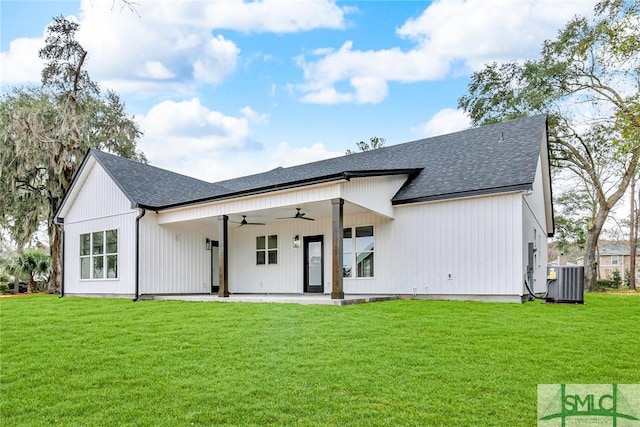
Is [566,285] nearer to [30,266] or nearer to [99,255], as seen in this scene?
[99,255]

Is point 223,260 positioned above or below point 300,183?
below

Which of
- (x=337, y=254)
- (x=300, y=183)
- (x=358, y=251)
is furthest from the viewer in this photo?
(x=358, y=251)

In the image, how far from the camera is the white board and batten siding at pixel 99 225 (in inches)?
544

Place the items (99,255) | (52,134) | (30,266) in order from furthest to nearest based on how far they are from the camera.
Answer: (30,266)
(52,134)
(99,255)

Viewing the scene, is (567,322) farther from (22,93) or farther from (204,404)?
(22,93)

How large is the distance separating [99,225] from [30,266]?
8.47 m

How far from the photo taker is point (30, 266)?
826 inches

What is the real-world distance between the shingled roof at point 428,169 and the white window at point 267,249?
8.54 feet

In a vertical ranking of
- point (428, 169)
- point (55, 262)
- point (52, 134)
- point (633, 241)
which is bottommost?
point (55, 262)

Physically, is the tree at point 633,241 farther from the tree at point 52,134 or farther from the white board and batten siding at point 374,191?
the tree at point 52,134

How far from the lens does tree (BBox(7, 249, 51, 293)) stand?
20.6 metres

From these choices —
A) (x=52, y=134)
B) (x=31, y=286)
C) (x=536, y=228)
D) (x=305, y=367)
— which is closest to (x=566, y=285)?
(x=536, y=228)

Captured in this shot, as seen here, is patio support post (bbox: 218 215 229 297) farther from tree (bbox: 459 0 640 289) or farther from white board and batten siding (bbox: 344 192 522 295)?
tree (bbox: 459 0 640 289)

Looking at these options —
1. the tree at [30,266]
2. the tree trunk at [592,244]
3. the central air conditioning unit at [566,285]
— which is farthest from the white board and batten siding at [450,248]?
the tree at [30,266]
